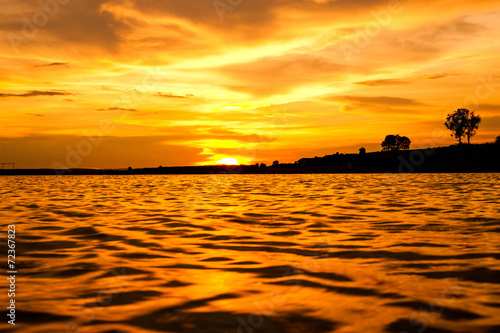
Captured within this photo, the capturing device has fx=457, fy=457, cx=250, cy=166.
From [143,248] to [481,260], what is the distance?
8810mm

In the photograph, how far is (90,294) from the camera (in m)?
8.29

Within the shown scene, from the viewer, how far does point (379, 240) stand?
45.0 ft

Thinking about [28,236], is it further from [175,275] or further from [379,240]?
[379,240]

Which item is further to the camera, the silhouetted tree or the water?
the silhouetted tree

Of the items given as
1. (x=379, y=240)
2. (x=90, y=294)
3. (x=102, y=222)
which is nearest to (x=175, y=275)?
(x=90, y=294)

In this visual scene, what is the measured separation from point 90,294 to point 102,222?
11798mm

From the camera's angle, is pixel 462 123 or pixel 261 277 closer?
pixel 261 277

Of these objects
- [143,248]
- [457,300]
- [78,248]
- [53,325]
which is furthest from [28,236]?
[457,300]

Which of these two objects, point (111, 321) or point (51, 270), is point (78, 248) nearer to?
point (51, 270)

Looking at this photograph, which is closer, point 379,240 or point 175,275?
point 175,275

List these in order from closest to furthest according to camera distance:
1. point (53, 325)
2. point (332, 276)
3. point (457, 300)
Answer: point (53, 325), point (457, 300), point (332, 276)

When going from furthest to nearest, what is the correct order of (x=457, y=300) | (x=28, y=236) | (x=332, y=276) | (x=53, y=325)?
(x=28, y=236), (x=332, y=276), (x=457, y=300), (x=53, y=325)

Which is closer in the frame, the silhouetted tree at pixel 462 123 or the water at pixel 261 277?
the water at pixel 261 277

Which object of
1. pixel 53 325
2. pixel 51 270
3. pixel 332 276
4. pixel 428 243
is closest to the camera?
pixel 53 325
